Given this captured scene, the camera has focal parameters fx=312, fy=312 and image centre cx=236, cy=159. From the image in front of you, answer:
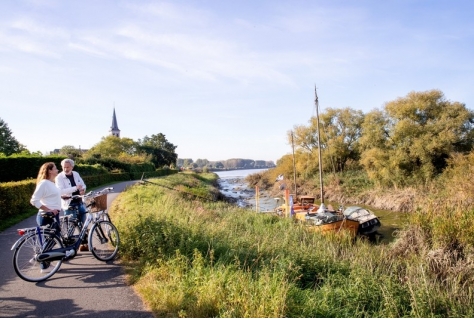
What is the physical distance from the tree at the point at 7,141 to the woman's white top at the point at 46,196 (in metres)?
52.0

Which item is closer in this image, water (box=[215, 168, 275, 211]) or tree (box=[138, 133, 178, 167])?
water (box=[215, 168, 275, 211])

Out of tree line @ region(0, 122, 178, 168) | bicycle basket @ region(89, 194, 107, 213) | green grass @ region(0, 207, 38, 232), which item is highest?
tree line @ region(0, 122, 178, 168)

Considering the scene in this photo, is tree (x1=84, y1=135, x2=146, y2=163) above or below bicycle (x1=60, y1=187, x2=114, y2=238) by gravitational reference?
above

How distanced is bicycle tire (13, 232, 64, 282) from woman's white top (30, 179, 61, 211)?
1.61 ft

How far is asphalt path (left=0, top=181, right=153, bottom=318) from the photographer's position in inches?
162

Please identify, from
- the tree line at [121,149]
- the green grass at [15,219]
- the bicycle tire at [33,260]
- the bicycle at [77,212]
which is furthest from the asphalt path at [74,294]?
the tree line at [121,149]

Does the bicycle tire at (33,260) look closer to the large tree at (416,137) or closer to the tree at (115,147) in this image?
the large tree at (416,137)

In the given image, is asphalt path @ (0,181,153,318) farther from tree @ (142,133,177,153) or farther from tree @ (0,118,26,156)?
tree @ (142,133,177,153)

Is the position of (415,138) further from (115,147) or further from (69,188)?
(115,147)

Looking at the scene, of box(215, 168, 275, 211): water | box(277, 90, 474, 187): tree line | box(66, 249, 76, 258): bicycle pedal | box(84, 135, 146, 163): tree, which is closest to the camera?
box(66, 249, 76, 258): bicycle pedal

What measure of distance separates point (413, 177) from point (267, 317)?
2849cm

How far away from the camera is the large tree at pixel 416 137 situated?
85.5ft

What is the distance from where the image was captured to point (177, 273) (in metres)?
4.80

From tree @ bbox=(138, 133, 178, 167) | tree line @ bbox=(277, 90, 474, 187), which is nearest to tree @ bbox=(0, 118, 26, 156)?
tree @ bbox=(138, 133, 178, 167)
